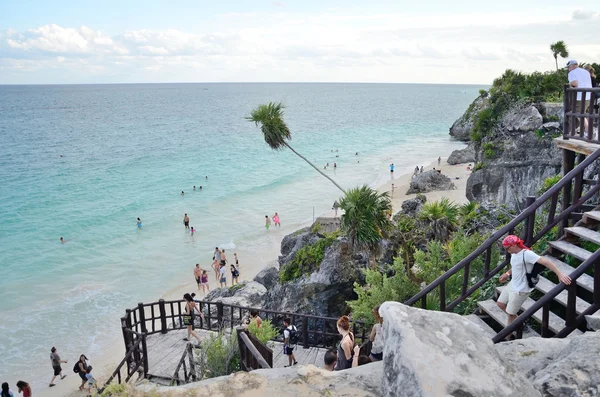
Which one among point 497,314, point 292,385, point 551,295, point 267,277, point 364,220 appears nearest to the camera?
point 292,385

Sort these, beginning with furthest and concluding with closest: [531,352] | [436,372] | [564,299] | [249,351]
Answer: [249,351], [564,299], [531,352], [436,372]

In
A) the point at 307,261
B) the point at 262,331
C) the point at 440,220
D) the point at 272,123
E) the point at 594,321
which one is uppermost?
the point at 272,123

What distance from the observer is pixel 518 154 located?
19.1m

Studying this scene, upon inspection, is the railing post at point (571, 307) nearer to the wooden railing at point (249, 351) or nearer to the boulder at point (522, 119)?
the wooden railing at point (249, 351)

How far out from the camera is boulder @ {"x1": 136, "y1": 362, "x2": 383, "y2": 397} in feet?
15.5

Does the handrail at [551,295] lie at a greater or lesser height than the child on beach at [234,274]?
greater

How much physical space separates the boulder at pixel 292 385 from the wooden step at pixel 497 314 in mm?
2610

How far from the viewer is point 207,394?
4.75 meters

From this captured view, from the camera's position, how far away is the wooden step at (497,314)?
21.8 feet

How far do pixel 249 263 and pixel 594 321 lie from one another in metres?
27.7

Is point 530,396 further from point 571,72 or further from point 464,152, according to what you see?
point 464,152

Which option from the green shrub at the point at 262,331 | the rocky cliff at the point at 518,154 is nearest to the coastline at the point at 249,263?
the green shrub at the point at 262,331

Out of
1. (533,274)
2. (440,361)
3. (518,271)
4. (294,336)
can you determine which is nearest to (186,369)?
(294,336)

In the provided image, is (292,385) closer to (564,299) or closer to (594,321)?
(594,321)
